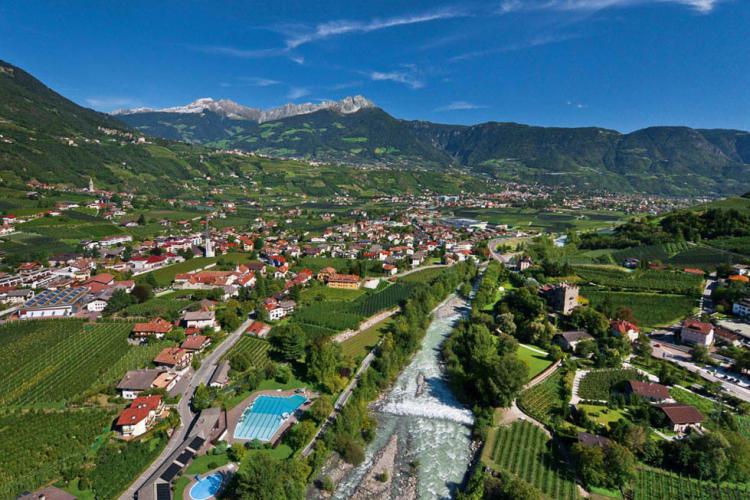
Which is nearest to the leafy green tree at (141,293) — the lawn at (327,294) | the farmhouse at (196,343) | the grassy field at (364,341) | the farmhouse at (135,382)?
the farmhouse at (196,343)

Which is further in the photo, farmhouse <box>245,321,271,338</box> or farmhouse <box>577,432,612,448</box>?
farmhouse <box>245,321,271,338</box>

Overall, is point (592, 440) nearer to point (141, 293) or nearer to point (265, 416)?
point (265, 416)

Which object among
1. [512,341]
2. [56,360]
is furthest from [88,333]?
[512,341]

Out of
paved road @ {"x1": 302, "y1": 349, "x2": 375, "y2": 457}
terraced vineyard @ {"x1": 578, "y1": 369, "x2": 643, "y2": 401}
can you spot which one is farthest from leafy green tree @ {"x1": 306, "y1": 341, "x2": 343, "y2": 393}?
terraced vineyard @ {"x1": 578, "y1": 369, "x2": 643, "y2": 401}

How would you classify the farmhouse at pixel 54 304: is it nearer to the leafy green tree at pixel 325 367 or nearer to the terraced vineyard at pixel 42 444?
the terraced vineyard at pixel 42 444

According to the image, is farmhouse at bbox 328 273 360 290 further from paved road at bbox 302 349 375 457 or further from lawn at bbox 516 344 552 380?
lawn at bbox 516 344 552 380

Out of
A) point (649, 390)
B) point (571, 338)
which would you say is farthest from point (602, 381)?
point (571, 338)

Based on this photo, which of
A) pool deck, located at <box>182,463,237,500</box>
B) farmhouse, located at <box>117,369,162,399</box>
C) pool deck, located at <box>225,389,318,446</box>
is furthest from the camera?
farmhouse, located at <box>117,369,162,399</box>
